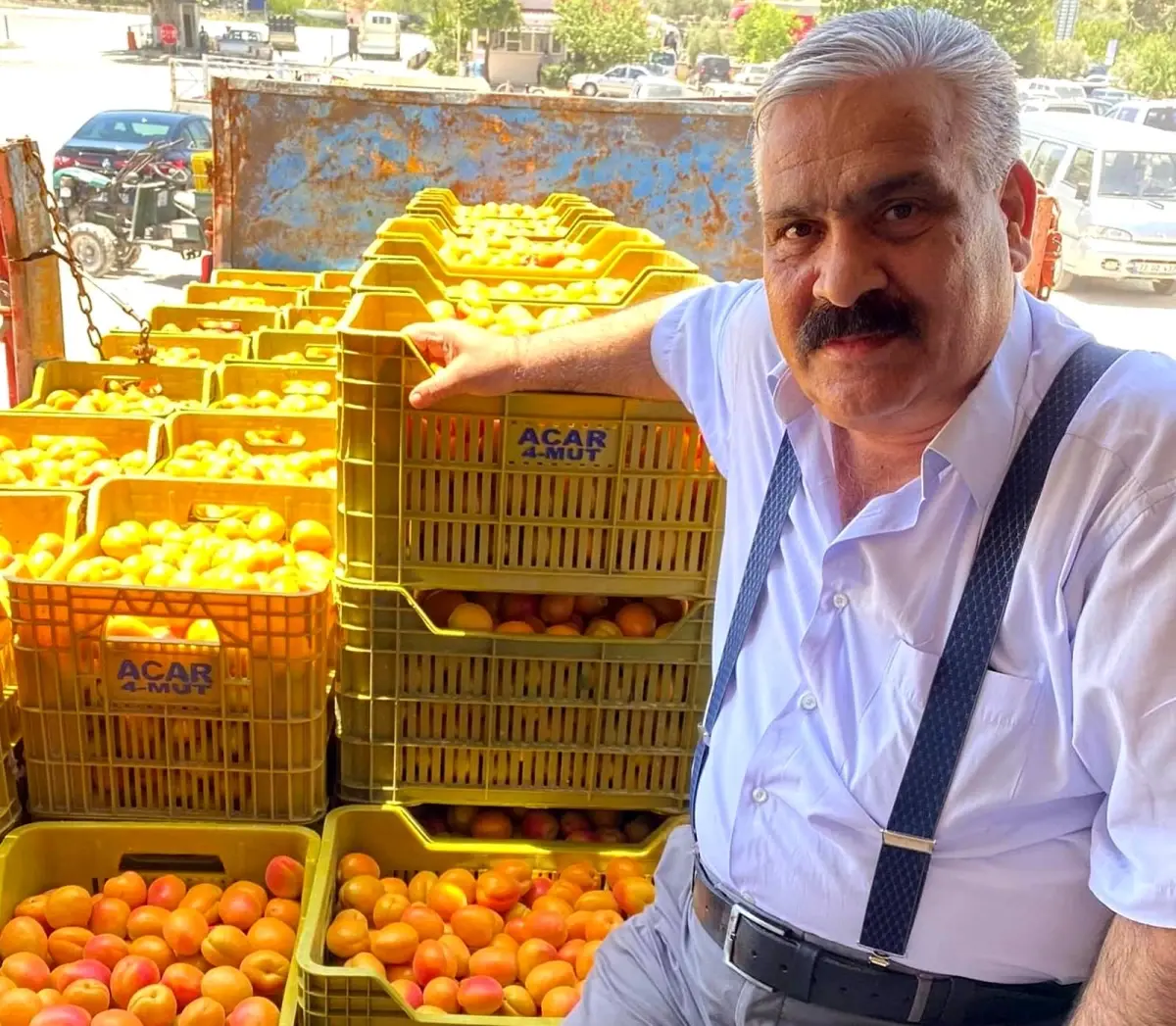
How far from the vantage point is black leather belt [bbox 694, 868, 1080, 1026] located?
136cm

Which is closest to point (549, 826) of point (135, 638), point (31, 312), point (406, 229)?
point (135, 638)

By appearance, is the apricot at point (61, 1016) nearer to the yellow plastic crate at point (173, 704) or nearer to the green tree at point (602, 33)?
the yellow plastic crate at point (173, 704)

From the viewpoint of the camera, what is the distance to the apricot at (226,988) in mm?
1976

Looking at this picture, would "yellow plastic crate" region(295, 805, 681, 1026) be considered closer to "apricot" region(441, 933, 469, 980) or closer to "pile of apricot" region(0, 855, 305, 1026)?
"pile of apricot" region(0, 855, 305, 1026)

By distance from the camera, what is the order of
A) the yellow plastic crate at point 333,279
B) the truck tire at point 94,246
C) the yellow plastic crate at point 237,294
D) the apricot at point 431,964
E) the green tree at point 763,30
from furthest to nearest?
the green tree at point 763,30
the truck tire at point 94,246
the yellow plastic crate at point 333,279
the yellow plastic crate at point 237,294
the apricot at point 431,964

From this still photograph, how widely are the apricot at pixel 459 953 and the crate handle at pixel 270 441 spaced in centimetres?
170

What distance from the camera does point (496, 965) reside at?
2.11 metres

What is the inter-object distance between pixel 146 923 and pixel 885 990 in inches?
57.1

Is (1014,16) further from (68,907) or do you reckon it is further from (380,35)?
(68,907)

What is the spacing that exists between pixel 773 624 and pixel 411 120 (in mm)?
5094

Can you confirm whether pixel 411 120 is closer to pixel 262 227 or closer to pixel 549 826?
pixel 262 227

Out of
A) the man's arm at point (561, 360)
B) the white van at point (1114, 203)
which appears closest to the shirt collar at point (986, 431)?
the man's arm at point (561, 360)

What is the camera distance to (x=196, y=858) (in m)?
2.35

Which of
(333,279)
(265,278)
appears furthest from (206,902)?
(265,278)
